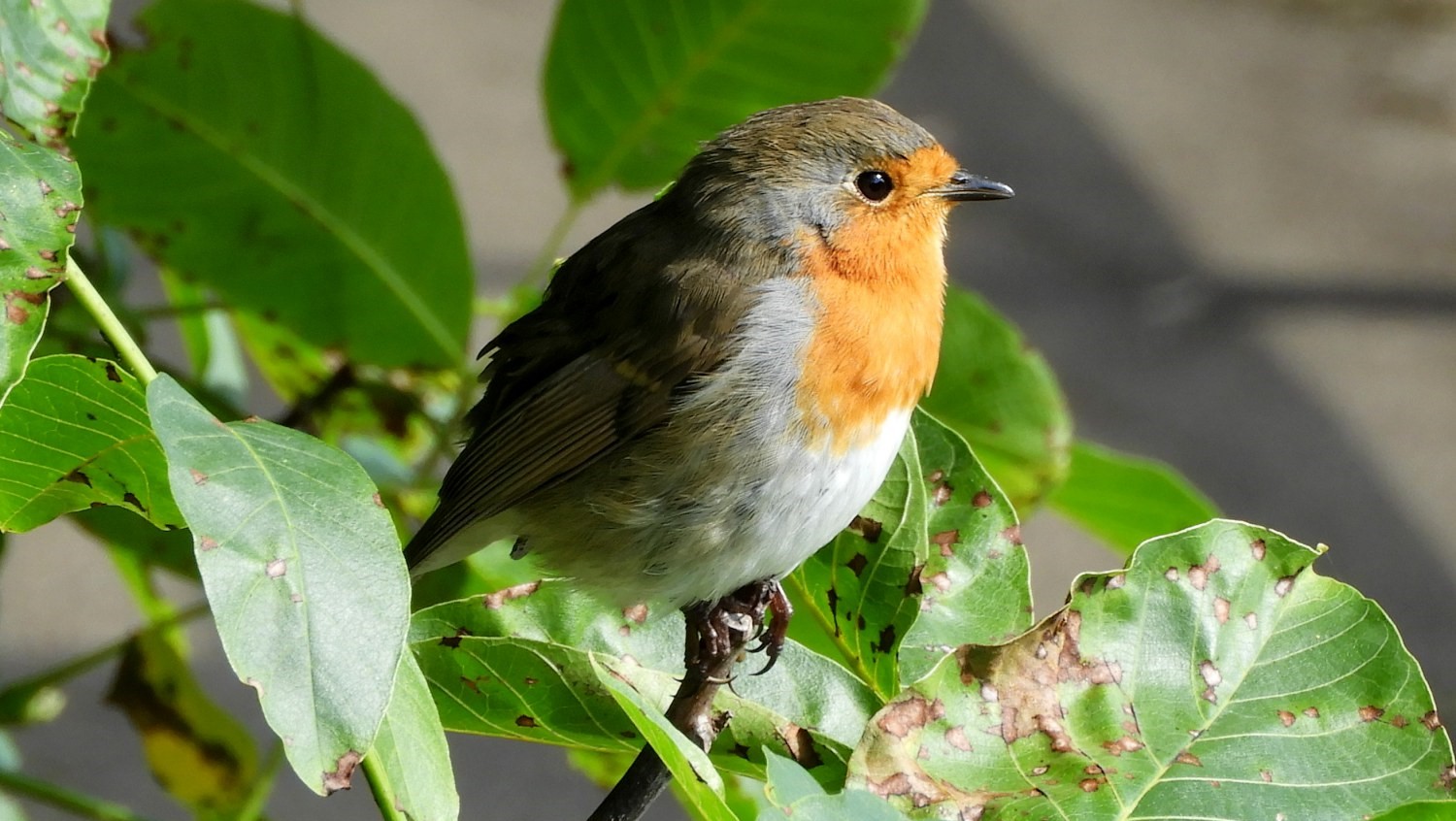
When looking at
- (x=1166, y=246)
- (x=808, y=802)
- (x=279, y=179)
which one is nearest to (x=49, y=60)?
(x=279, y=179)

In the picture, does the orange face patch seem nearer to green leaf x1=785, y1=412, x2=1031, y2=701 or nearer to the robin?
the robin

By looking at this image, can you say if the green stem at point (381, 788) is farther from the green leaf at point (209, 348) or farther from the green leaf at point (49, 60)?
the green leaf at point (209, 348)

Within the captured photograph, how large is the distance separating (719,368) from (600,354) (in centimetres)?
12

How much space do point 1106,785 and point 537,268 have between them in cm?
85

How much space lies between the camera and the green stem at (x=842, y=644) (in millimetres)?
1028

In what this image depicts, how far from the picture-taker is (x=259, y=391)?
477 cm

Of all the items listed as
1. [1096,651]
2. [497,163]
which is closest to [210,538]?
[1096,651]

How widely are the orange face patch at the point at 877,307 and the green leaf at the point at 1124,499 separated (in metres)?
0.17

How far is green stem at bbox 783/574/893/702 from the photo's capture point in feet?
3.37

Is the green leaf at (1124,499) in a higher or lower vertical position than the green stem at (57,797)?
higher

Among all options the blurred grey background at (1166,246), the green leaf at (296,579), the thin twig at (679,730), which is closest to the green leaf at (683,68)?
the thin twig at (679,730)

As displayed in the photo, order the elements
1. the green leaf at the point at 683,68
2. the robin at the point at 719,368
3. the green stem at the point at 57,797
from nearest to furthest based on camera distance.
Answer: the green stem at the point at 57,797, the robin at the point at 719,368, the green leaf at the point at 683,68

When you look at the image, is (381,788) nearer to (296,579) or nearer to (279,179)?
(296,579)

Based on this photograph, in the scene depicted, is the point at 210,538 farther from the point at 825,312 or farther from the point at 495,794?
the point at 495,794
